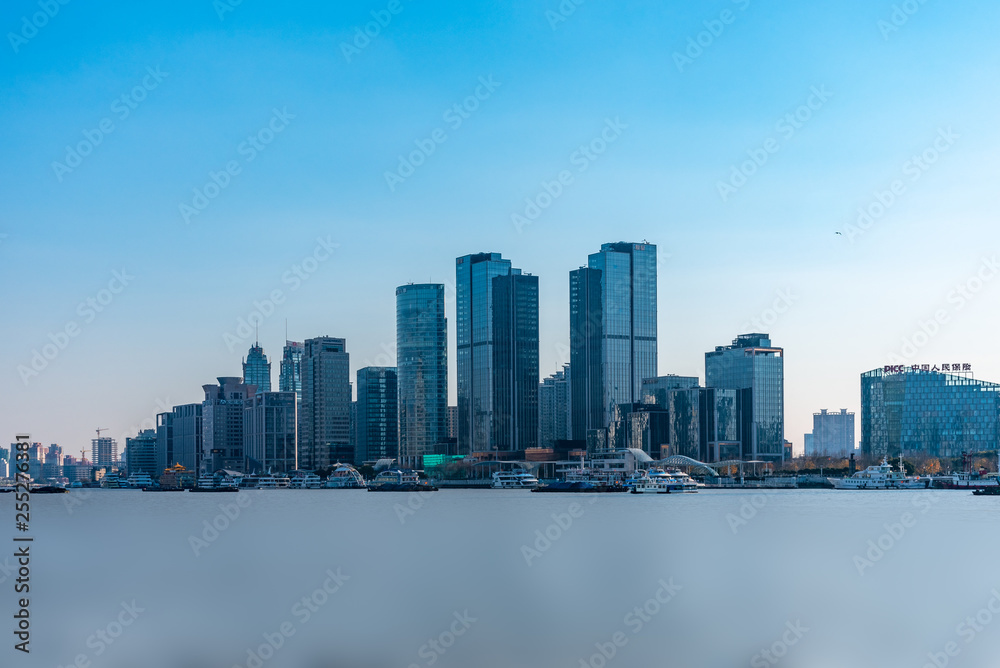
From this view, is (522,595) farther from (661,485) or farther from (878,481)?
(878,481)

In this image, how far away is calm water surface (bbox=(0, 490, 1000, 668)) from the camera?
118 ft

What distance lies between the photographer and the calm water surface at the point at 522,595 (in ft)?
118

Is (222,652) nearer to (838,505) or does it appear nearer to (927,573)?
(927,573)

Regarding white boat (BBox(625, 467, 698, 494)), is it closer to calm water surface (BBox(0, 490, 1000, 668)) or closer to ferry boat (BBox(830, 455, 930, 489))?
ferry boat (BBox(830, 455, 930, 489))

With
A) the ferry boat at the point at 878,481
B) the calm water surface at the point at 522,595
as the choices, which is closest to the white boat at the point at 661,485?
the ferry boat at the point at 878,481

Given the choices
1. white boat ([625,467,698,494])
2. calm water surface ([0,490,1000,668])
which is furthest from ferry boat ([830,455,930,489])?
calm water surface ([0,490,1000,668])

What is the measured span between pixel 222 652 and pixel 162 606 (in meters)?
9.94

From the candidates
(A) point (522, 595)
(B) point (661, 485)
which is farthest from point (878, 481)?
(A) point (522, 595)

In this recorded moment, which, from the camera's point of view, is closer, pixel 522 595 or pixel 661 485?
pixel 522 595

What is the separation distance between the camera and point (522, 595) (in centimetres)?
4641

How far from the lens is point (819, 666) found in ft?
109

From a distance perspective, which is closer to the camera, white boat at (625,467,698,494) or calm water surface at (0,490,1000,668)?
calm water surface at (0,490,1000,668)

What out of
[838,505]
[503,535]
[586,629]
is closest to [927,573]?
[586,629]

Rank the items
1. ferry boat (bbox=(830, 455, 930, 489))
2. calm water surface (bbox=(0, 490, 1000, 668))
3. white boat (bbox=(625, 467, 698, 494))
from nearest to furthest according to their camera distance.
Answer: calm water surface (bbox=(0, 490, 1000, 668)), white boat (bbox=(625, 467, 698, 494)), ferry boat (bbox=(830, 455, 930, 489))
